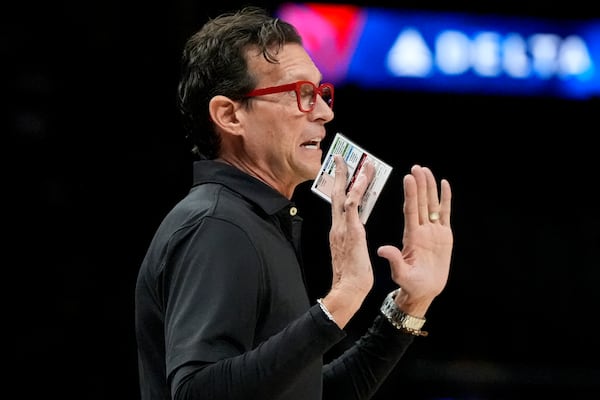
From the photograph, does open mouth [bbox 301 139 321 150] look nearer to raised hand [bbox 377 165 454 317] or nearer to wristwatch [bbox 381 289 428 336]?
raised hand [bbox 377 165 454 317]

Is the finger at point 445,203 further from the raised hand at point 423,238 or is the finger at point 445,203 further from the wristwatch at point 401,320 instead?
the wristwatch at point 401,320

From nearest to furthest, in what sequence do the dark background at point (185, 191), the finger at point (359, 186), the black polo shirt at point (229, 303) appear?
the black polo shirt at point (229, 303)
the finger at point (359, 186)
the dark background at point (185, 191)

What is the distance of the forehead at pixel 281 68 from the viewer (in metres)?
2.02

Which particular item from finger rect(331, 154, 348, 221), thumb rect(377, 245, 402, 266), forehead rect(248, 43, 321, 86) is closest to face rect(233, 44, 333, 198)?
forehead rect(248, 43, 321, 86)

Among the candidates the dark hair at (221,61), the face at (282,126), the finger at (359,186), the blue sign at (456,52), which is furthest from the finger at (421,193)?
the blue sign at (456,52)

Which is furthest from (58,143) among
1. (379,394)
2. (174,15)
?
(379,394)

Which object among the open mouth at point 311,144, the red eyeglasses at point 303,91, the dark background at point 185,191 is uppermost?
the red eyeglasses at point 303,91

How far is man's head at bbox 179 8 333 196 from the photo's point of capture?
202cm

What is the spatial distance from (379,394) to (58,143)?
2.16m

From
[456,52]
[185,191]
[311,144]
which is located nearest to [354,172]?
[311,144]

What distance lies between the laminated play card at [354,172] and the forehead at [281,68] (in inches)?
6.9

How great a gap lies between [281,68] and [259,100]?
87 mm

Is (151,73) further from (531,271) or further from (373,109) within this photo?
(531,271)

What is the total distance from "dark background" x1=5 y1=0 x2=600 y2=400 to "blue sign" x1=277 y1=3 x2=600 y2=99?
0.30 feet
